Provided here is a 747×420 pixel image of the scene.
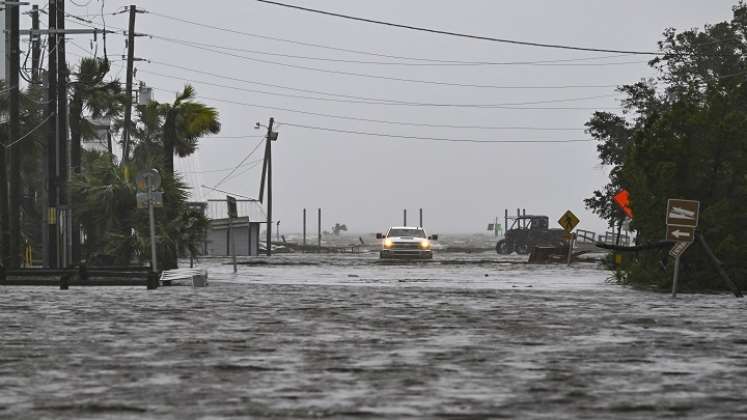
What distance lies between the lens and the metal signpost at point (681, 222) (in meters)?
26.5

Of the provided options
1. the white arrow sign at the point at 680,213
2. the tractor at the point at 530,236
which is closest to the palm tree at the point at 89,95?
the white arrow sign at the point at 680,213

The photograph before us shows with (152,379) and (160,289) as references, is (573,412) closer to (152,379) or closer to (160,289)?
(152,379)

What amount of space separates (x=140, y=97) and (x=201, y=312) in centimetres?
5341

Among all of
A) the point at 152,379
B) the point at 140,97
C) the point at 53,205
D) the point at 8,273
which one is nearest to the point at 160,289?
the point at 8,273

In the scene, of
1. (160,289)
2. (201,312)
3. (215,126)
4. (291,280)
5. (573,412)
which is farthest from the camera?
(215,126)

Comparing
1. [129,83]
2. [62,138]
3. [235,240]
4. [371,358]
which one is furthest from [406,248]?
[371,358]

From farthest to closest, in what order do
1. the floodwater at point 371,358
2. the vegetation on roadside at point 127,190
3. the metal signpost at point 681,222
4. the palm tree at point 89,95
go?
the palm tree at point 89,95 < the vegetation on roadside at point 127,190 < the metal signpost at point 681,222 < the floodwater at point 371,358

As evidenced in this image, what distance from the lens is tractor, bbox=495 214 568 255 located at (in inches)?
2992

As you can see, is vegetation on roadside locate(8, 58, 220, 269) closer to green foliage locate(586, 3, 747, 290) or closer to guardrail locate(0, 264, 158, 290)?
guardrail locate(0, 264, 158, 290)

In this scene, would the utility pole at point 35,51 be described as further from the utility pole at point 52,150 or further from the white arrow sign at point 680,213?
the white arrow sign at point 680,213

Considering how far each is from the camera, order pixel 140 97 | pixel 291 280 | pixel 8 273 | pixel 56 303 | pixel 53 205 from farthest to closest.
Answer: pixel 140 97
pixel 53 205
pixel 291 280
pixel 8 273
pixel 56 303

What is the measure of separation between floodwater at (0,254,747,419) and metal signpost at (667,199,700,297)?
2068 millimetres

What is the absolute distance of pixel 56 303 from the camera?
23.1 meters

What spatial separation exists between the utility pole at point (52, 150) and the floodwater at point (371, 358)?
13.2m
